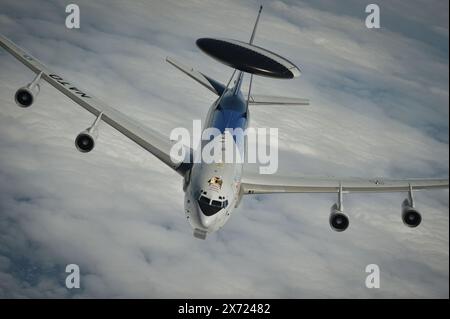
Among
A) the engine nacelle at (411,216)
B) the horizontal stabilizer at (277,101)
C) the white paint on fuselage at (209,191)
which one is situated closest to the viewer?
the white paint on fuselage at (209,191)

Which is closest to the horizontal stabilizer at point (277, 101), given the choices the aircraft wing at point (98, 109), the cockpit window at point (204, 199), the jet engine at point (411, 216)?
the aircraft wing at point (98, 109)

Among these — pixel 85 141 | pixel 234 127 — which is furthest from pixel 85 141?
pixel 234 127

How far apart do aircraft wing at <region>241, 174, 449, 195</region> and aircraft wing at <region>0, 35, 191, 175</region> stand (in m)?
7.96

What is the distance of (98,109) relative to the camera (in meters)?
39.8

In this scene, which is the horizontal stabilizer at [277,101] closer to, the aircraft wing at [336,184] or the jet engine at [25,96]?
the aircraft wing at [336,184]

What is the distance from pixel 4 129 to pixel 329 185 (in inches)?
4925

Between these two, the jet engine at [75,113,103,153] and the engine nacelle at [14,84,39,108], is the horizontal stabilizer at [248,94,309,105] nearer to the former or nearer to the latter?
the jet engine at [75,113,103,153]

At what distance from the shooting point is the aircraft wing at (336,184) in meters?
41.2

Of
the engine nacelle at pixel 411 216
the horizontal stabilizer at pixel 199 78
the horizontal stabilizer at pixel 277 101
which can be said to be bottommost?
the engine nacelle at pixel 411 216

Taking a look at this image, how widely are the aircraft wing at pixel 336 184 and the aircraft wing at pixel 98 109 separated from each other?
26.1 feet

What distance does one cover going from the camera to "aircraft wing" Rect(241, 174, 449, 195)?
41250 millimetres

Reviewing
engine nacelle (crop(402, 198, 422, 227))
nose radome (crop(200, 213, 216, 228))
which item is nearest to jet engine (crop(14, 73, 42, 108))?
nose radome (crop(200, 213, 216, 228))
